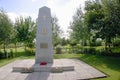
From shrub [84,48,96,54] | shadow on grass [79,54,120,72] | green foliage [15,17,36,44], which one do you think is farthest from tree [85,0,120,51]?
green foliage [15,17,36,44]

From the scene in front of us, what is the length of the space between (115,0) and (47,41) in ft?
27.9

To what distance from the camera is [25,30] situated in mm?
30391

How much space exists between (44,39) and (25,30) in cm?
1492

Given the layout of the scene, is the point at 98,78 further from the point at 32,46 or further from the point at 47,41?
the point at 32,46

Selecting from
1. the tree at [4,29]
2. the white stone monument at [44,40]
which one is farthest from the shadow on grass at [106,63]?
the tree at [4,29]

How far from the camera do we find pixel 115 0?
19.2 meters

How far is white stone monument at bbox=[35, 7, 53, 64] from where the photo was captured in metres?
16.1

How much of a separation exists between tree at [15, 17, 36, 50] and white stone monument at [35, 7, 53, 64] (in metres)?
14.3

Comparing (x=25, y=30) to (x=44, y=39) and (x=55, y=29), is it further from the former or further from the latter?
(x=44, y=39)

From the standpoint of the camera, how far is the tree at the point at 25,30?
30.1m

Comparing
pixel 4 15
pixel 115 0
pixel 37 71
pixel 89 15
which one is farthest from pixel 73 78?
pixel 4 15

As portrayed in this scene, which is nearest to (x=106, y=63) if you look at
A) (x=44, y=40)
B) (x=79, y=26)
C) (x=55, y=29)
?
(x=44, y=40)

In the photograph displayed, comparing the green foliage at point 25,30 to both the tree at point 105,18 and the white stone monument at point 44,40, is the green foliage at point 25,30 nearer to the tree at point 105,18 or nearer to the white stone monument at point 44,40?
the tree at point 105,18

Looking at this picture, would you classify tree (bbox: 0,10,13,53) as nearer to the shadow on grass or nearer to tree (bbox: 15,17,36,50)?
tree (bbox: 15,17,36,50)
